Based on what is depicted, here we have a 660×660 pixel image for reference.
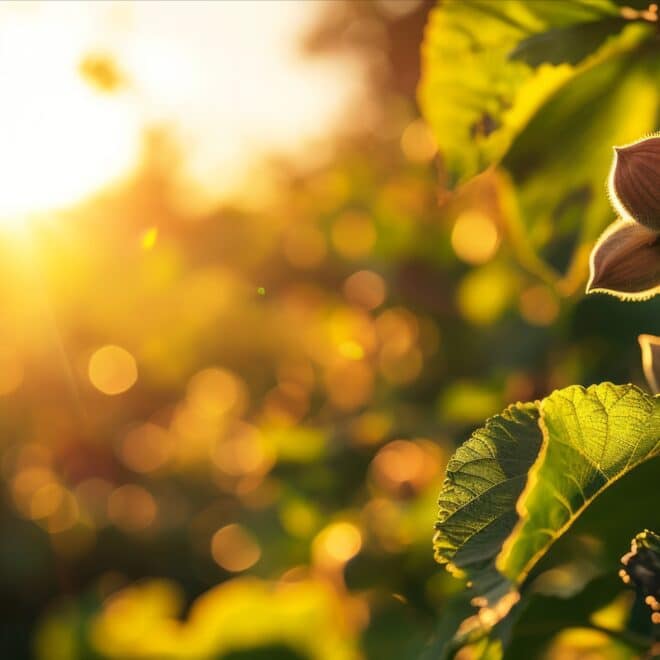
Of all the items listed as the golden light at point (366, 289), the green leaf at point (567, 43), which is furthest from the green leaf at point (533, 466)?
the golden light at point (366, 289)

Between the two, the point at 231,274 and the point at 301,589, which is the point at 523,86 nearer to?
the point at 301,589

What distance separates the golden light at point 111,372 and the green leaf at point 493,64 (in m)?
3.46

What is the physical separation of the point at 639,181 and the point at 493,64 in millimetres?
320

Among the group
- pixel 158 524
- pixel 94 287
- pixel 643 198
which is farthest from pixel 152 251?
pixel 643 198

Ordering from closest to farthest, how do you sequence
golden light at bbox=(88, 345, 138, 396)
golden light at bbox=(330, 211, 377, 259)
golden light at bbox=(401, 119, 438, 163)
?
1. golden light at bbox=(330, 211, 377, 259)
2. golden light at bbox=(401, 119, 438, 163)
3. golden light at bbox=(88, 345, 138, 396)

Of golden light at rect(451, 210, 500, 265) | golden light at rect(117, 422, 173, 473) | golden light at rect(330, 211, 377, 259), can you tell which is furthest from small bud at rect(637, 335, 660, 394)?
golden light at rect(117, 422, 173, 473)

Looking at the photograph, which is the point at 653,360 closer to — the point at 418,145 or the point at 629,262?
the point at 629,262

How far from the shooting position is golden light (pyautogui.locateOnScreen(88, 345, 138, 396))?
4426 millimetres

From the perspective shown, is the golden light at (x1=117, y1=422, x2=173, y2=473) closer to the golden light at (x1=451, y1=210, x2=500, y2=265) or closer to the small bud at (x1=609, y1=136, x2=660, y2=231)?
the golden light at (x1=451, y1=210, x2=500, y2=265)

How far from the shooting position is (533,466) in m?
0.66

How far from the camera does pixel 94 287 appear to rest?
13.9 ft

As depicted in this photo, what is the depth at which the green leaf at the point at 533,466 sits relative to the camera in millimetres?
666

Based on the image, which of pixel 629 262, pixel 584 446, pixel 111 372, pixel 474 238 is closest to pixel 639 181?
pixel 629 262

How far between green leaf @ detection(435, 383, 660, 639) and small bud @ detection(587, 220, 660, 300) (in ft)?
0.57
